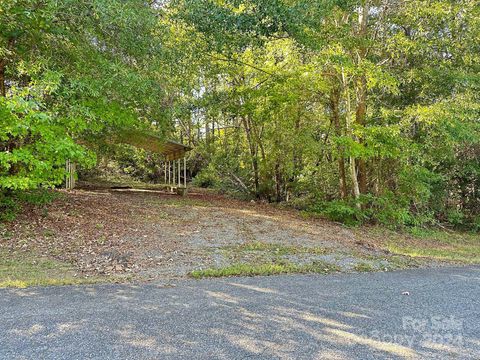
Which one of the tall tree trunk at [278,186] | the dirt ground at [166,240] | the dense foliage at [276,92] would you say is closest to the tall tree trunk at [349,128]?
the dense foliage at [276,92]

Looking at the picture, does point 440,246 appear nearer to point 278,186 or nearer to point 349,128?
point 349,128

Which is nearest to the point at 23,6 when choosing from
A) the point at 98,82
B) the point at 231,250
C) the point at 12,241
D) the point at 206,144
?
the point at 98,82

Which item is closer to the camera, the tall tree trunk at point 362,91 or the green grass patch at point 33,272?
the green grass patch at point 33,272

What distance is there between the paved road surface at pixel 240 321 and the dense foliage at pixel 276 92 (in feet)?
10.2

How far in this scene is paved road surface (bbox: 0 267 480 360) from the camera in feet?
8.83

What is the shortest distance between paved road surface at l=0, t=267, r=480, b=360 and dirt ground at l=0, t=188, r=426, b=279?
0.97 metres

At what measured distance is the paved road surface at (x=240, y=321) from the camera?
269 centimetres

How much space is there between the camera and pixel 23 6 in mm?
5520

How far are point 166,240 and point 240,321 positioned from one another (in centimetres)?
364

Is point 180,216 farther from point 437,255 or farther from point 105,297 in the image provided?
point 437,255

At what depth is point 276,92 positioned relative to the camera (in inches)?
408

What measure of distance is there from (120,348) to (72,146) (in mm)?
4136

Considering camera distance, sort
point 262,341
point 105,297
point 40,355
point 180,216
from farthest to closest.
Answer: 1. point 180,216
2. point 105,297
3. point 262,341
4. point 40,355

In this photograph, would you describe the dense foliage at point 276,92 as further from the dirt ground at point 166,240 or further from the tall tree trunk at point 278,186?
the dirt ground at point 166,240
